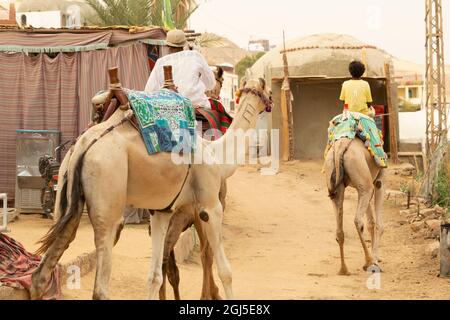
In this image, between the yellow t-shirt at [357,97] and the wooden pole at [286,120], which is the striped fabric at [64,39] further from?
the wooden pole at [286,120]

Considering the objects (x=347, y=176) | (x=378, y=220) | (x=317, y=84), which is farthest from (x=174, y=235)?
(x=317, y=84)

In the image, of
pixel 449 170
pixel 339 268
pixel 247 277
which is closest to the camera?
pixel 247 277

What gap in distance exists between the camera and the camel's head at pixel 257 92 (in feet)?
25.3

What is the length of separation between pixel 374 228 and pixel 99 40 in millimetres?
5357

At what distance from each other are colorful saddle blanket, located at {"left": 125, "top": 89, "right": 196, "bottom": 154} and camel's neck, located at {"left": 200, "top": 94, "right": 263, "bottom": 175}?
0.47m

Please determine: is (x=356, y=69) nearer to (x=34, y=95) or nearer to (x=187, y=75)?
(x=187, y=75)

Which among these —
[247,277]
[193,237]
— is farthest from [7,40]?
[247,277]

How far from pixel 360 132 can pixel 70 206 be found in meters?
5.92

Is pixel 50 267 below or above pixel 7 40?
below

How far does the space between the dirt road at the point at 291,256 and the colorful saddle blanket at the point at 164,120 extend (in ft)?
4.59

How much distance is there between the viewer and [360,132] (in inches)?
432

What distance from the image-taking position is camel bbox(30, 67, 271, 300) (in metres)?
5.79

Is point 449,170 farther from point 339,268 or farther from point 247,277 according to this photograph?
point 247,277
